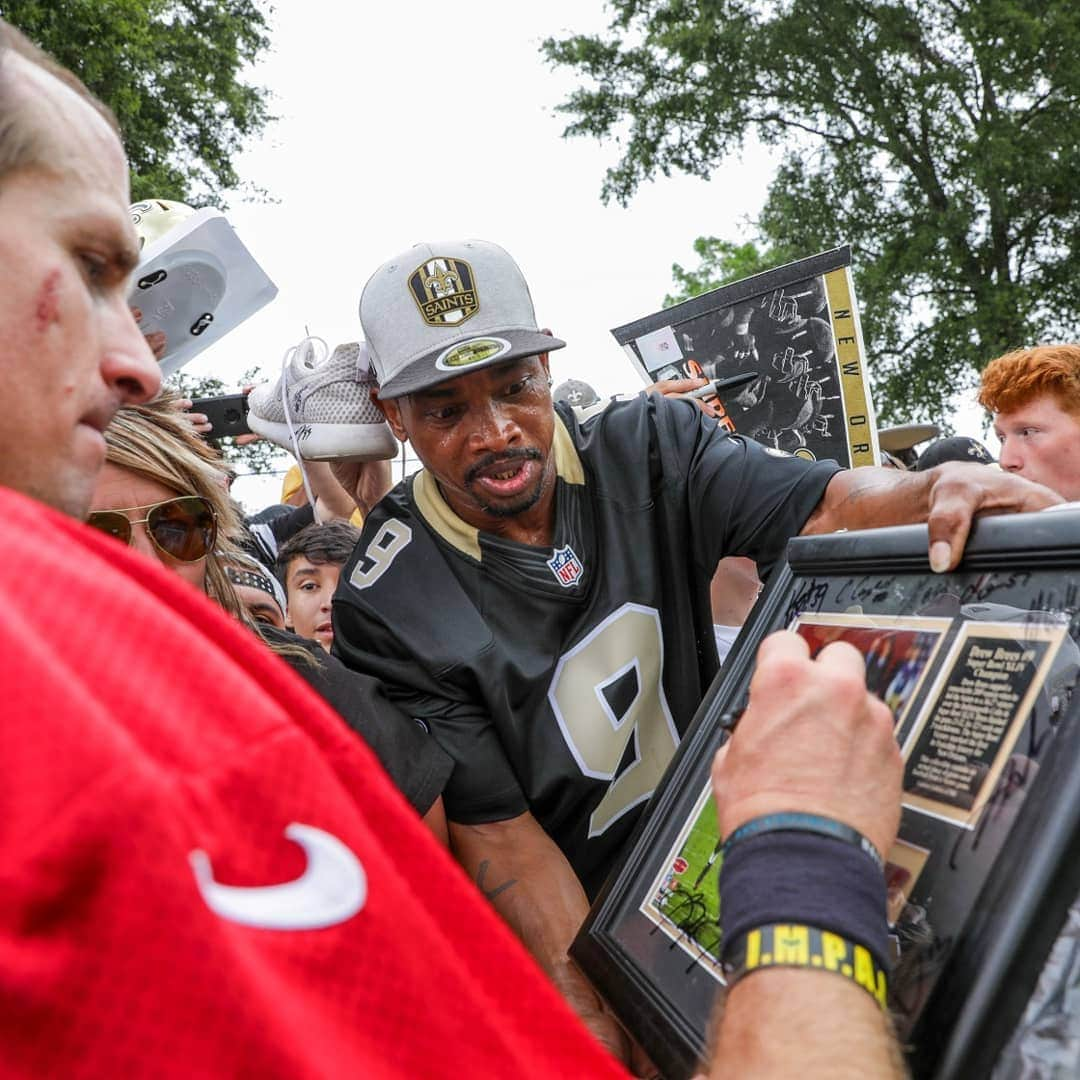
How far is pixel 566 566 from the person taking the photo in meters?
2.33

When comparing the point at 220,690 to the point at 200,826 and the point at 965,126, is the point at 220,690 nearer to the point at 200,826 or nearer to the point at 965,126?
the point at 200,826

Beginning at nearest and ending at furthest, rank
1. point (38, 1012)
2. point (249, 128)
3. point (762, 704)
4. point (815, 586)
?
point (38, 1012), point (762, 704), point (815, 586), point (249, 128)

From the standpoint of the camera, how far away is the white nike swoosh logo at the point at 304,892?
628mm

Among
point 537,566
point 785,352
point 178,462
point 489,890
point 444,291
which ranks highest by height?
point 785,352

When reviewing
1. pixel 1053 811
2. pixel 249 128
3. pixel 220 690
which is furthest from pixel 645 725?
pixel 249 128

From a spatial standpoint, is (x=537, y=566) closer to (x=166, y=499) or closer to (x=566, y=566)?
(x=566, y=566)

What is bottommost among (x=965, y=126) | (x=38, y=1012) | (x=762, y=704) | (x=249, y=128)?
(x=38, y=1012)

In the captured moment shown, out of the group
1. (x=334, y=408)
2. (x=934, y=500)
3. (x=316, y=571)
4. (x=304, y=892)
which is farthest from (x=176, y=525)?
(x=316, y=571)

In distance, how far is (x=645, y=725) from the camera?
2.24 meters

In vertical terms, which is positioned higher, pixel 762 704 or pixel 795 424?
pixel 795 424

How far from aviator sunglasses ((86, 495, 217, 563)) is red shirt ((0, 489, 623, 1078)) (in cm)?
132

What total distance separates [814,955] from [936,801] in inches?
11.3

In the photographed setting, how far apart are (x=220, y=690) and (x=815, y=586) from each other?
1.02 metres

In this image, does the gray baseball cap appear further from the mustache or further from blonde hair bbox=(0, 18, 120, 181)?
blonde hair bbox=(0, 18, 120, 181)
